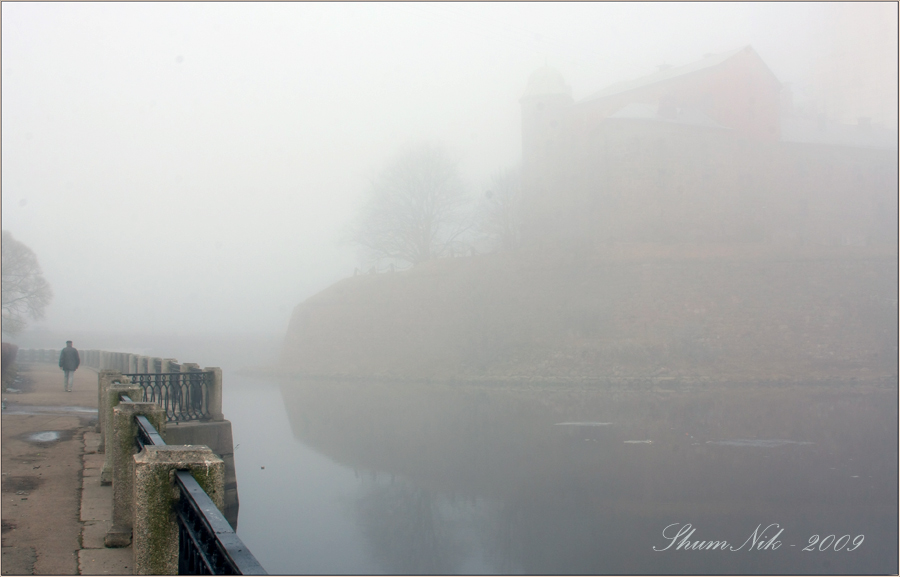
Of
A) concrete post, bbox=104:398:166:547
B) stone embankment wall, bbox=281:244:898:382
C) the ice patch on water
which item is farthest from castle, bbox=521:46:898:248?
concrete post, bbox=104:398:166:547

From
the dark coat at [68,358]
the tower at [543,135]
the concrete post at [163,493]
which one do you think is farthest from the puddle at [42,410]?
the tower at [543,135]

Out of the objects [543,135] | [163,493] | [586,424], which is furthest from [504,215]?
[163,493]

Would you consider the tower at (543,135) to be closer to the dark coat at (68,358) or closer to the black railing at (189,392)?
the dark coat at (68,358)

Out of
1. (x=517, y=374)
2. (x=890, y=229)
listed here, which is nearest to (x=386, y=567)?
(x=517, y=374)

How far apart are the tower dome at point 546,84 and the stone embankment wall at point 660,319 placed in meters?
15.9

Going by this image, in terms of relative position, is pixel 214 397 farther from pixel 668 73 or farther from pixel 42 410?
pixel 668 73

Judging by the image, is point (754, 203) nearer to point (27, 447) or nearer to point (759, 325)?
point (759, 325)

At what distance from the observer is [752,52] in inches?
1929

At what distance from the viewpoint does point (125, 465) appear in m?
5.66

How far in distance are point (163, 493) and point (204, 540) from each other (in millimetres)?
638

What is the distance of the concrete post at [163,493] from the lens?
3.42 m

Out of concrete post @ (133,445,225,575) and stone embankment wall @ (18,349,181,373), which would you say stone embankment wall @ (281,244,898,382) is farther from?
concrete post @ (133,445,225,575)

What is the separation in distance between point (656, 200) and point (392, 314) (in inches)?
675

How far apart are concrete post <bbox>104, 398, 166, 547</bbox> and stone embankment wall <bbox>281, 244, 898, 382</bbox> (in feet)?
94.0
